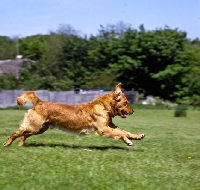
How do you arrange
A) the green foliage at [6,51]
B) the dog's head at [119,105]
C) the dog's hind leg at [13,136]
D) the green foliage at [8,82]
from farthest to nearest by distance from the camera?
the green foliage at [6,51] < the green foliage at [8,82] < the dog's head at [119,105] < the dog's hind leg at [13,136]

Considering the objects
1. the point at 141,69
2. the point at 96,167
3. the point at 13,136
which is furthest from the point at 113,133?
the point at 141,69

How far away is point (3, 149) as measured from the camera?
28.8 feet

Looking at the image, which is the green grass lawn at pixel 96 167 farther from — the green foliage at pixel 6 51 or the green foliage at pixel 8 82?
the green foliage at pixel 6 51

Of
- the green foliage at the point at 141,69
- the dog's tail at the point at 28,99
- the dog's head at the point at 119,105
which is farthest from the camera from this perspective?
the green foliage at the point at 141,69

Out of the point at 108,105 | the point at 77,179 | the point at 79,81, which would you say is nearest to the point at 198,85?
the point at 79,81

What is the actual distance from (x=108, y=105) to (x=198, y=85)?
43355 millimetres

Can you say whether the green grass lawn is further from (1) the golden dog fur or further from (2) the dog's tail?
(2) the dog's tail

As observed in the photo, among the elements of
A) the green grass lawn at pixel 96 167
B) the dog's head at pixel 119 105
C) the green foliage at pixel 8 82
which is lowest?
the green foliage at pixel 8 82

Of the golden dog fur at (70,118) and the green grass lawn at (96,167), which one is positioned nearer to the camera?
the green grass lawn at (96,167)

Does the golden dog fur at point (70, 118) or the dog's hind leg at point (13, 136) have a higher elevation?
the golden dog fur at point (70, 118)

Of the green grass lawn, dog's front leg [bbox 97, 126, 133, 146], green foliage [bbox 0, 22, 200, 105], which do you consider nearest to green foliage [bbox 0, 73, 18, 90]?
green foliage [bbox 0, 22, 200, 105]

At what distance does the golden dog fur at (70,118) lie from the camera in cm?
926

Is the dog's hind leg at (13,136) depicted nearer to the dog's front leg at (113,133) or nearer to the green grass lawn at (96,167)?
the green grass lawn at (96,167)

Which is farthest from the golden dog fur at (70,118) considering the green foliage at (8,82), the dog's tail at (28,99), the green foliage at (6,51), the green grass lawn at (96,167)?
the green foliage at (6,51)
